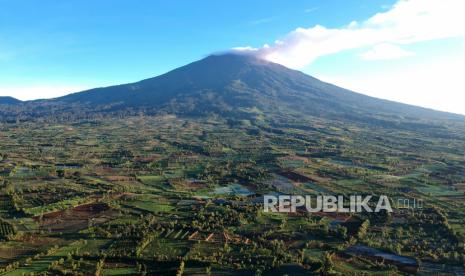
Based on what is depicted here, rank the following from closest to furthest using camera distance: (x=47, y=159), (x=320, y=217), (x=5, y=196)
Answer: (x=320, y=217) < (x=5, y=196) < (x=47, y=159)

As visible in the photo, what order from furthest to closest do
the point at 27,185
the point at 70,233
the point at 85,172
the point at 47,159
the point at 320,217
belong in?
the point at 47,159
the point at 85,172
the point at 27,185
the point at 320,217
the point at 70,233

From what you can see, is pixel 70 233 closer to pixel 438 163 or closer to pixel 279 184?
pixel 279 184

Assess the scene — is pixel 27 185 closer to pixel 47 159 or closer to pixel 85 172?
pixel 85 172

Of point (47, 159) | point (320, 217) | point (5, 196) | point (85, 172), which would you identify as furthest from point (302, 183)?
point (47, 159)

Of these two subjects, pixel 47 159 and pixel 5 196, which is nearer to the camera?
pixel 5 196

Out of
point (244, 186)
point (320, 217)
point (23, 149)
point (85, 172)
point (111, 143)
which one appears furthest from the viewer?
point (111, 143)

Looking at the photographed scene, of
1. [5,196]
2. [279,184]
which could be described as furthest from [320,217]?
[5,196]
